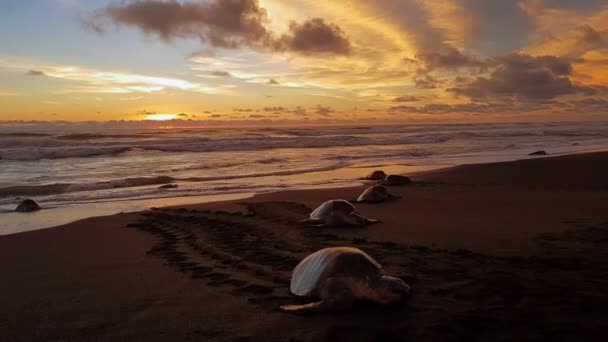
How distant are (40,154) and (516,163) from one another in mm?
22116

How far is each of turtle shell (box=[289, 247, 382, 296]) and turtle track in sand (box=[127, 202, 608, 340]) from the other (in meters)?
0.17

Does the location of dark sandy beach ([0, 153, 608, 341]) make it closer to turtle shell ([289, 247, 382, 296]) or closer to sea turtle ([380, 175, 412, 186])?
turtle shell ([289, 247, 382, 296])

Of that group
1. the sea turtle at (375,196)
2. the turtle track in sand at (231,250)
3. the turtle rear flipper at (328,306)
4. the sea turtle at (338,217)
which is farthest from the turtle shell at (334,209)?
the turtle rear flipper at (328,306)

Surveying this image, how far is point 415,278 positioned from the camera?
4629 mm

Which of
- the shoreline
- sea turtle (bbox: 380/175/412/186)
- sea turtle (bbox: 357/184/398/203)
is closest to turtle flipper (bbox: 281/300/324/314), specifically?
the shoreline

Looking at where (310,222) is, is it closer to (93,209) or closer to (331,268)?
(331,268)

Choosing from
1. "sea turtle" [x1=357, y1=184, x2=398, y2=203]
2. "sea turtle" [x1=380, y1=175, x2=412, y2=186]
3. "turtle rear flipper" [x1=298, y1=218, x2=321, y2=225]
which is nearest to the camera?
"turtle rear flipper" [x1=298, y1=218, x2=321, y2=225]

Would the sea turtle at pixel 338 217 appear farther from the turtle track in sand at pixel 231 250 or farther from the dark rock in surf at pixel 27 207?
the dark rock in surf at pixel 27 207

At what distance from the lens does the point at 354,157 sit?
23766 millimetres

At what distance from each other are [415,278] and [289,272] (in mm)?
1329

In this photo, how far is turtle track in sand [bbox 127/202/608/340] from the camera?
353 cm

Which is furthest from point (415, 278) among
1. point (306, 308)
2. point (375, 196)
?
point (375, 196)

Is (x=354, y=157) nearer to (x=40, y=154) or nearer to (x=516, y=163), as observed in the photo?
(x=516, y=163)

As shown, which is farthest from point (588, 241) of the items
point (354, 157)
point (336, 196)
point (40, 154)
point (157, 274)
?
point (40, 154)
